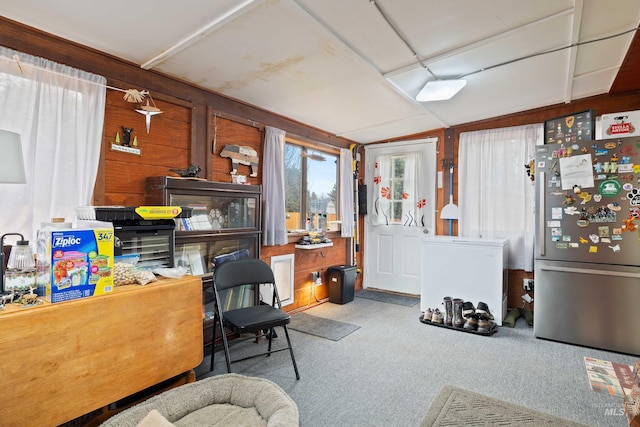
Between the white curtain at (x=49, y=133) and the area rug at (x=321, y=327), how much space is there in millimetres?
2207

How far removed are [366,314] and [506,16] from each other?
3.10m

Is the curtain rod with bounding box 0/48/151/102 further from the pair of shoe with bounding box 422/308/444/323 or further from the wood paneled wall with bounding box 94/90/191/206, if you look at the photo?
the pair of shoe with bounding box 422/308/444/323

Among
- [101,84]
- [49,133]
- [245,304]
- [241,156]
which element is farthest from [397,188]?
[49,133]

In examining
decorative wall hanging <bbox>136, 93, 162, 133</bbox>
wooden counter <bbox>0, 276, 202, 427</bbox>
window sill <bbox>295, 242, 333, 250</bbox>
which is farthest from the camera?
window sill <bbox>295, 242, 333, 250</bbox>

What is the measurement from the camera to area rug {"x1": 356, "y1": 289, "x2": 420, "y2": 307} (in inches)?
173

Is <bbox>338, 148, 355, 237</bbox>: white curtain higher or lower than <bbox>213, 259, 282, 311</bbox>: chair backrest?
higher

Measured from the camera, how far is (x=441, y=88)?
2.90 m

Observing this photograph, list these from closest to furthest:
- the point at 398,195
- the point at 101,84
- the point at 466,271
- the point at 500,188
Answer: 1. the point at 101,84
2. the point at 466,271
3. the point at 500,188
4. the point at 398,195

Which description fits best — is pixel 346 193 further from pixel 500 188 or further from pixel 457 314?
pixel 457 314

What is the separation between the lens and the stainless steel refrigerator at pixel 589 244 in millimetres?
2764

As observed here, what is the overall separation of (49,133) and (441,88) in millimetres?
2936

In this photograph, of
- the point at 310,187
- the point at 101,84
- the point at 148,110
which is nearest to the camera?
the point at 101,84

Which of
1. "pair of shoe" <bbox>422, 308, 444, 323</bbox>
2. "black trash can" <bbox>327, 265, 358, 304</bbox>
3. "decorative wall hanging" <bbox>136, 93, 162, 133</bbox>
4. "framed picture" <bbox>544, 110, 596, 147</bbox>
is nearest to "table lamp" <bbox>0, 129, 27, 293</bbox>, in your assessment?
"decorative wall hanging" <bbox>136, 93, 162, 133</bbox>

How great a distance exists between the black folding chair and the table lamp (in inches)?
48.1
